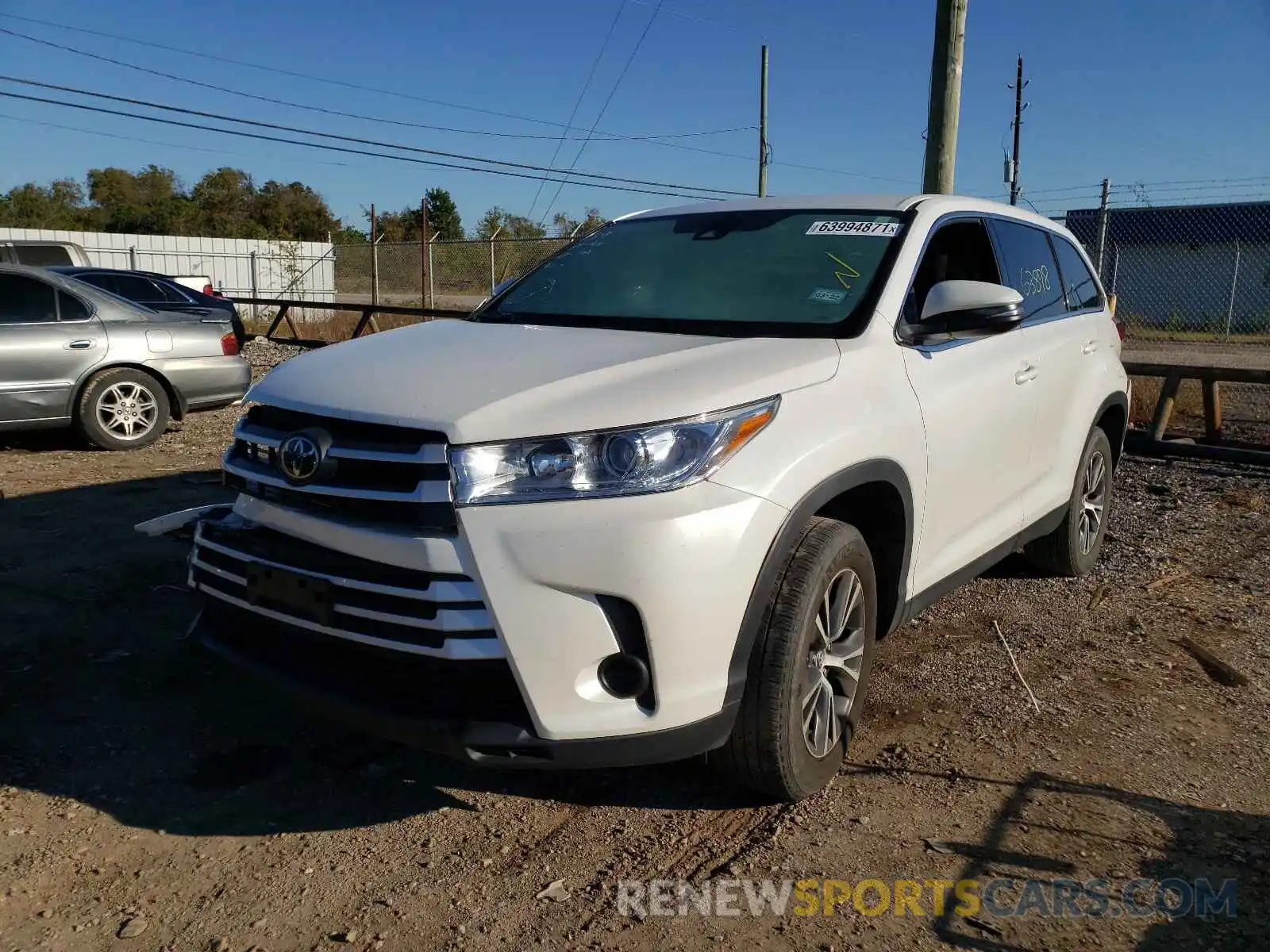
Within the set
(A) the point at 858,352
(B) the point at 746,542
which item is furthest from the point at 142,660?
(A) the point at 858,352

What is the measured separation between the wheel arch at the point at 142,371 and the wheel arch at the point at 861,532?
696 centimetres

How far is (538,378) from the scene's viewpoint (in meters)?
2.89

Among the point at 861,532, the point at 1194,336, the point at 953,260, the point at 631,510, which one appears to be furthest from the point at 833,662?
the point at 1194,336

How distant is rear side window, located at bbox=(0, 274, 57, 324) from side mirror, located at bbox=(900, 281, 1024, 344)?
7.14m

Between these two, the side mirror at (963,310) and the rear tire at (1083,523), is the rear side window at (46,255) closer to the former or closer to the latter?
the rear tire at (1083,523)

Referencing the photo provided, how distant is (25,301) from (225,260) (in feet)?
91.3

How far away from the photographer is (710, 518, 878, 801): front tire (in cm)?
287

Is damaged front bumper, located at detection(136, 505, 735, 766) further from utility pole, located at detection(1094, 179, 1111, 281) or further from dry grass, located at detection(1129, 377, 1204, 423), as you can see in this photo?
utility pole, located at detection(1094, 179, 1111, 281)

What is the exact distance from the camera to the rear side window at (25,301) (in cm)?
799

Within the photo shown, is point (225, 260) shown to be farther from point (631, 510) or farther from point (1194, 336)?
point (631, 510)

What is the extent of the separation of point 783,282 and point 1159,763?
205 cm

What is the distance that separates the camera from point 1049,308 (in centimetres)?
487

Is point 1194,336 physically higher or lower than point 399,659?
higher

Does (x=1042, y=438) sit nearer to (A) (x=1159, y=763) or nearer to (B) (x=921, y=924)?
(A) (x=1159, y=763)
